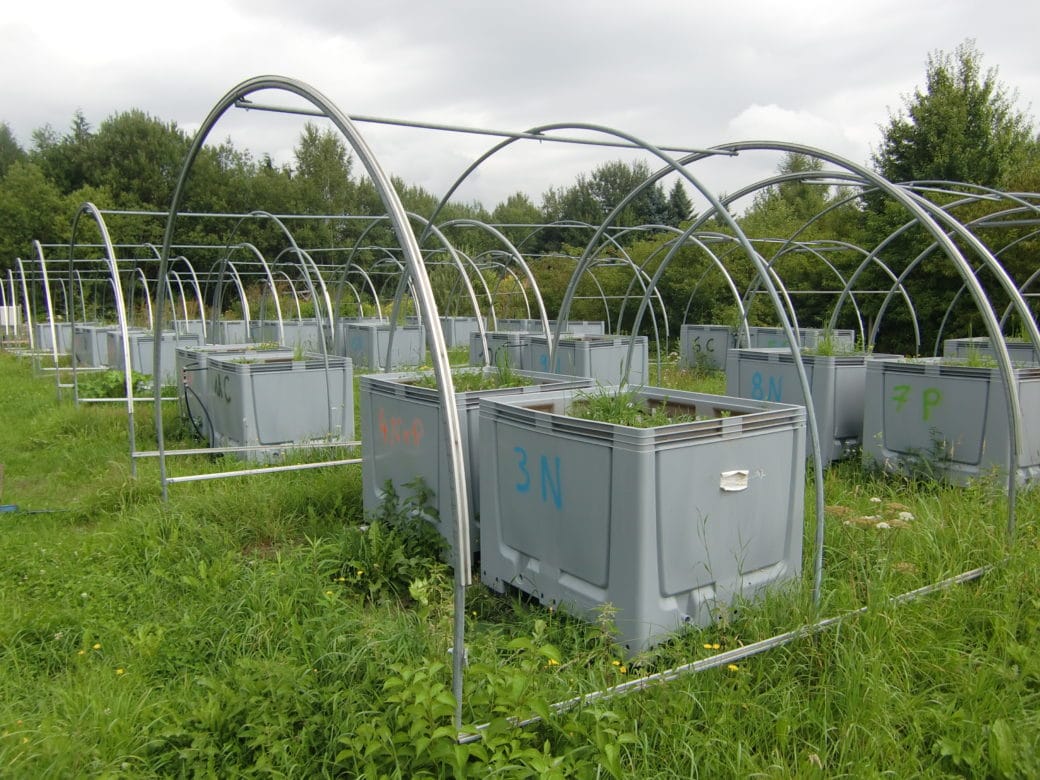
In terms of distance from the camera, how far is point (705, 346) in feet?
52.6

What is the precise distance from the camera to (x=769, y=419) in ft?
11.8

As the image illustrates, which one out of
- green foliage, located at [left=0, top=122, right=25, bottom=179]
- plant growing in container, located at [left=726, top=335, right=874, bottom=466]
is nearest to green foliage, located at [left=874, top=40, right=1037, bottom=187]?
plant growing in container, located at [left=726, top=335, right=874, bottom=466]

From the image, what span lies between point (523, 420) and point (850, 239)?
17.2 m

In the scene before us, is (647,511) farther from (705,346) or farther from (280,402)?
(705,346)

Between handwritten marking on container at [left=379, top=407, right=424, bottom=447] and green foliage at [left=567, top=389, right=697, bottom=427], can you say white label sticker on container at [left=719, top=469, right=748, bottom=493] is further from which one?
handwritten marking on container at [left=379, top=407, right=424, bottom=447]

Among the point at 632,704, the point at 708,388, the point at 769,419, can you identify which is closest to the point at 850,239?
the point at 708,388

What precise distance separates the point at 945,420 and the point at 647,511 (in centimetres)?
397

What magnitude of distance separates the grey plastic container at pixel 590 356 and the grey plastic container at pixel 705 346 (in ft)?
14.2

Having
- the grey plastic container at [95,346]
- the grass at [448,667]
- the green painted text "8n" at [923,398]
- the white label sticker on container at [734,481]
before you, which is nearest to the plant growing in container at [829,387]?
the green painted text "8n" at [923,398]

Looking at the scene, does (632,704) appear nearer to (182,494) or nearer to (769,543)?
(769,543)

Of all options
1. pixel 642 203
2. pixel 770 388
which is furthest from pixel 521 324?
pixel 642 203

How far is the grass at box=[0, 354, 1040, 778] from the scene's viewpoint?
8.81 ft

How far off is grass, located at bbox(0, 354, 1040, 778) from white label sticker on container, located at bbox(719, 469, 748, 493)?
1.79 ft

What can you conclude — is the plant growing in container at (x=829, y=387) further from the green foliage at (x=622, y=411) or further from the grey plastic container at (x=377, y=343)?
the grey plastic container at (x=377, y=343)
